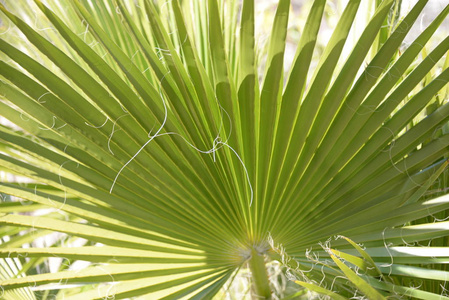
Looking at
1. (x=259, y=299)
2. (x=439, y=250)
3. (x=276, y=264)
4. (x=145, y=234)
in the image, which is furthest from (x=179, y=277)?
(x=276, y=264)

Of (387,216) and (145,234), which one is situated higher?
(145,234)

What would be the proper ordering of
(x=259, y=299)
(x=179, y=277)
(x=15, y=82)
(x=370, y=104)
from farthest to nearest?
(x=259, y=299)
(x=179, y=277)
(x=370, y=104)
(x=15, y=82)

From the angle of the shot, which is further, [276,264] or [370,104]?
[276,264]

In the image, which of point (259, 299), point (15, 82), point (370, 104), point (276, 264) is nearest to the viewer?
point (15, 82)

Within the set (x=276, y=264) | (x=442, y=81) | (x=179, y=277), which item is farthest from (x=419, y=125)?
(x=276, y=264)

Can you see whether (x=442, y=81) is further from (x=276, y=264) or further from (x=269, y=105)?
(x=276, y=264)

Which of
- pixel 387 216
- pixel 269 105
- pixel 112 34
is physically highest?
pixel 112 34
